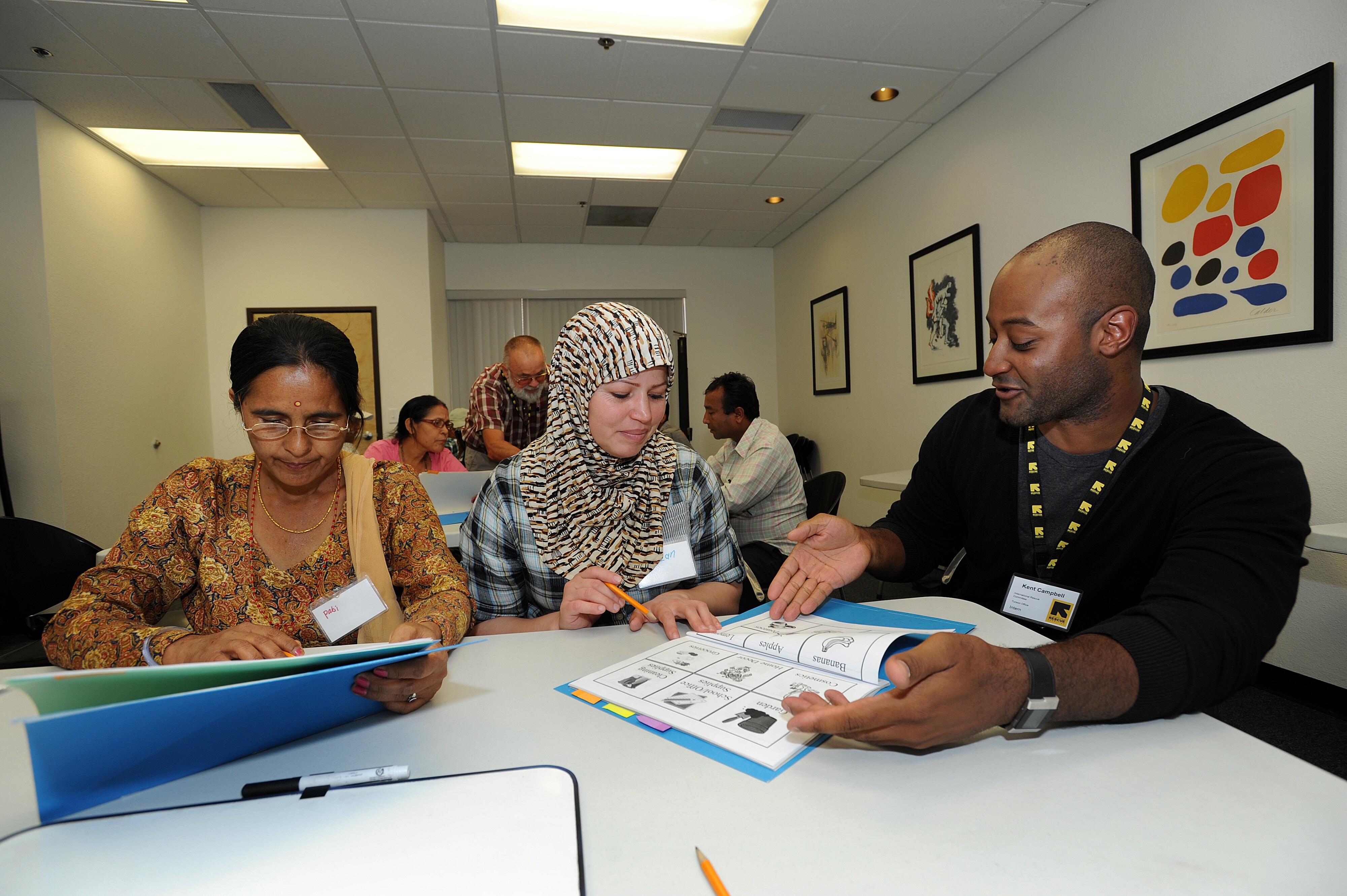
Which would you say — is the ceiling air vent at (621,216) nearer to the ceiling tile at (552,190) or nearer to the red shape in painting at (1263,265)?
the ceiling tile at (552,190)

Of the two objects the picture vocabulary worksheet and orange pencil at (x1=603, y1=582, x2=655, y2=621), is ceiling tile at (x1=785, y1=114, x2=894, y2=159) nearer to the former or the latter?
orange pencil at (x1=603, y1=582, x2=655, y2=621)

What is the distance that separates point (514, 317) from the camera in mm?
7047

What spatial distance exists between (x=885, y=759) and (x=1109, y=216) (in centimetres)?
339

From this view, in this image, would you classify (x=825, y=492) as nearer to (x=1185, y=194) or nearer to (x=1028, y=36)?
(x=1185, y=194)

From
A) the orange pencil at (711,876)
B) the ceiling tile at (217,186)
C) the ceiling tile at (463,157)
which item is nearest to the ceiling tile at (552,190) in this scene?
the ceiling tile at (463,157)

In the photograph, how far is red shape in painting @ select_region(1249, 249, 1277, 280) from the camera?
2.45m

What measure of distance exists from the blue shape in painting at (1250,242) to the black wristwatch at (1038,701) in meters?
2.69

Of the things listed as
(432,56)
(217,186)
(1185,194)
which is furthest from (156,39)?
(1185,194)

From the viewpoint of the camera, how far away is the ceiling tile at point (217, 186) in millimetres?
4844

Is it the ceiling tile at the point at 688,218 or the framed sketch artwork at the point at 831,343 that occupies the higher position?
the ceiling tile at the point at 688,218

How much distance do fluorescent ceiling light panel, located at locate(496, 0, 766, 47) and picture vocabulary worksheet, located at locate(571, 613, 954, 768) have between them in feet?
10.4

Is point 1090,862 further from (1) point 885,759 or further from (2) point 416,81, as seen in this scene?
(2) point 416,81

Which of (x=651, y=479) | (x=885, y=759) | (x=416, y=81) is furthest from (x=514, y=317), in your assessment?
(x=885, y=759)

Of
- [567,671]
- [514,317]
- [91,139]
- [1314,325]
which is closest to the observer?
[567,671]
